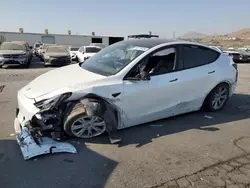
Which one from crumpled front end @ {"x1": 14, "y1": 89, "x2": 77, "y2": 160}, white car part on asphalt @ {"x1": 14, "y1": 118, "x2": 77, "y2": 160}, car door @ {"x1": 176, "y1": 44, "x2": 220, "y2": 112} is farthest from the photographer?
car door @ {"x1": 176, "y1": 44, "x2": 220, "y2": 112}

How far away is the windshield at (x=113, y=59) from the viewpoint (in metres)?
4.45

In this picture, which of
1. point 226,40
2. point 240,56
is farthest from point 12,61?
point 226,40

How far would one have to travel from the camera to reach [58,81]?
4273 mm

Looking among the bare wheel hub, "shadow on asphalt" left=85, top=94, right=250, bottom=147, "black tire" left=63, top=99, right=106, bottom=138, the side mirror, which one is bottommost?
"shadow on asphalt" left=85, top=94, right=250, bottom=147

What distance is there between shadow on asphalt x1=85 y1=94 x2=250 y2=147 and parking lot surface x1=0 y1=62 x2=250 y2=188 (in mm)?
16

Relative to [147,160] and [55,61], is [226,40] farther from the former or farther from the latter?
[147,160]

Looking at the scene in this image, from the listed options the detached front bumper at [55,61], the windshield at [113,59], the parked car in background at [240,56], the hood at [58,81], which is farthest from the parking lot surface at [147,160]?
the parked car in background at [240,56]

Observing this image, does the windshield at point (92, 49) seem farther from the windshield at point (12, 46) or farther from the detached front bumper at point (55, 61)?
the windshield at point (12, 46)

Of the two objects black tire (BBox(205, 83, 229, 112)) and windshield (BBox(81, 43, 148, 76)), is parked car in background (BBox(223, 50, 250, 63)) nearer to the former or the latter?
black tire (BBox(205, 83, 229, 112))

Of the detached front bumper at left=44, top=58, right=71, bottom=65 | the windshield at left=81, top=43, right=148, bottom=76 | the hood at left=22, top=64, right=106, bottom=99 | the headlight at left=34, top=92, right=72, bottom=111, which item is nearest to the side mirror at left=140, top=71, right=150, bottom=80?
the windshield at left=81, top=43, right=148, bottom=76

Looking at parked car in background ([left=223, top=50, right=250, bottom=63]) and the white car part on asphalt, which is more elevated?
parked car in background ([left=223, top=50, right=250, bottom=63])

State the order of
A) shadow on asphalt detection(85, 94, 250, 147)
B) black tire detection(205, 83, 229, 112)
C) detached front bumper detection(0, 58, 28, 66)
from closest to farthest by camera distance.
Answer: shadow on asphalt detection(85, 94, 250, 147)
black tire detection(205, 83, 229, 112)
detached front bumper detection(0, 58, 28, 66)

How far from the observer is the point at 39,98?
3.90 meters

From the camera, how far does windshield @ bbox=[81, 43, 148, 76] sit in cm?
445
